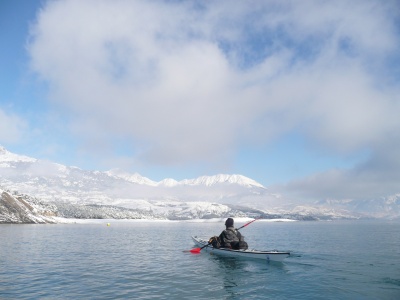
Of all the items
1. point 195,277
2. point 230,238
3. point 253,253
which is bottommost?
point 195,277

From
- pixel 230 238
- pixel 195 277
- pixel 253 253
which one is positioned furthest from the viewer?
pixel 230 238

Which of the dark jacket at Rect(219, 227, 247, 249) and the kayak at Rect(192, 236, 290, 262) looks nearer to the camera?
the kayak at Rect(192, 236, 290, 262)

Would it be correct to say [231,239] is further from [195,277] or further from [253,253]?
[195,277]

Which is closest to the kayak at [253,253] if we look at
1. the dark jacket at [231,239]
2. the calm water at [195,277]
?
the calm water at [195,277]

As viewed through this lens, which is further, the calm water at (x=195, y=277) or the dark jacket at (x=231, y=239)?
the dark jacket at (x=231, y=239)

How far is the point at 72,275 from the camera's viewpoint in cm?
3048

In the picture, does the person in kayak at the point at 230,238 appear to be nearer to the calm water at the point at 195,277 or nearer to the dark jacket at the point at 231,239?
the dark jacket at the point at 231,239

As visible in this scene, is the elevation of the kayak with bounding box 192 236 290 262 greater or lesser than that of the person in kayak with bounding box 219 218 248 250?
lesser

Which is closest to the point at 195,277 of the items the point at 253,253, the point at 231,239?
the point at 253,253

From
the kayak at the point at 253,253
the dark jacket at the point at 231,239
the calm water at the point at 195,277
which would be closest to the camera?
the calm water at the point at 195,277

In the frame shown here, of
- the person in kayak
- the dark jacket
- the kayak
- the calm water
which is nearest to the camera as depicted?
the calm water

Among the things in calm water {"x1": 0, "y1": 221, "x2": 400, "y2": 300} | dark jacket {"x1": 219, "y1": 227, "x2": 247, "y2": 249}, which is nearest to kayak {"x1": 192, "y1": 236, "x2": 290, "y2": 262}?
calm water {"x1": 0, "y1": 221, "x2": 400, "y2": 300}

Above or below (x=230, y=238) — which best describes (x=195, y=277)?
below

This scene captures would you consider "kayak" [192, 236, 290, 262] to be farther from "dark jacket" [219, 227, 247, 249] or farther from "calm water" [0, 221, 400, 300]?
"dark jacket" [219, 227, 247, 249]
